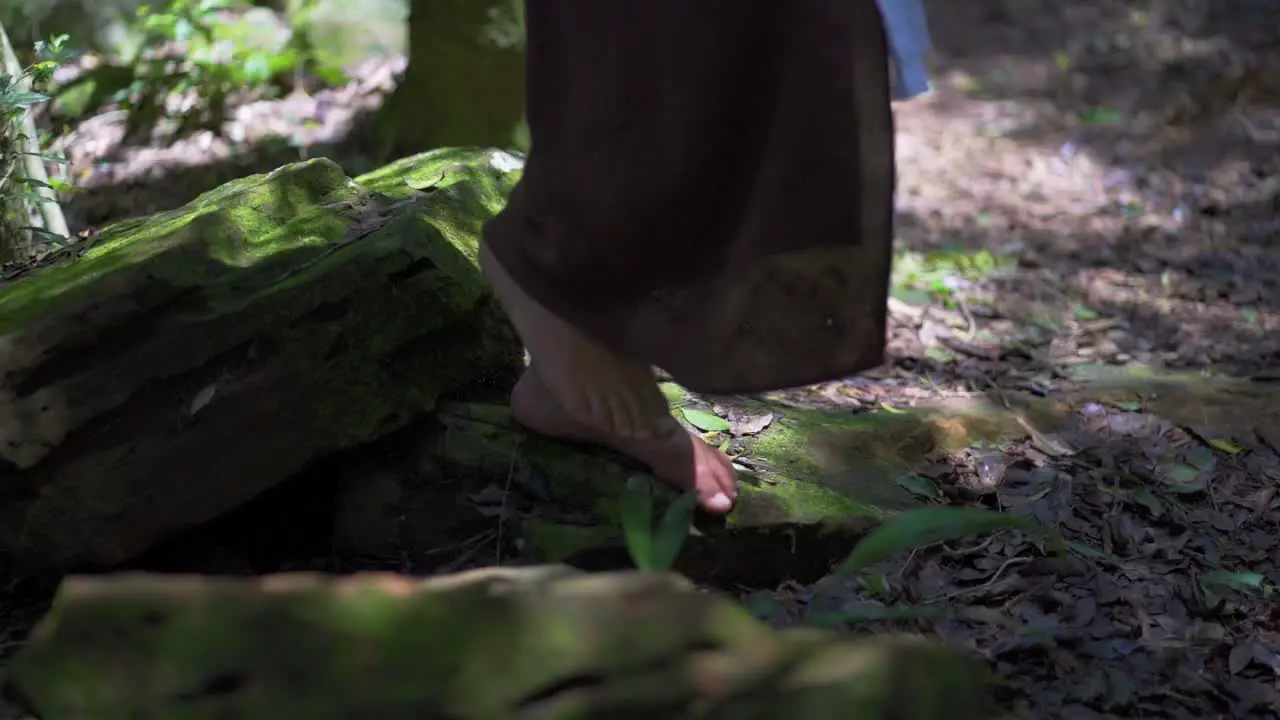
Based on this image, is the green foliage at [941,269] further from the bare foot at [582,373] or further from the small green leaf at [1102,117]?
the bare foot at [582,373]

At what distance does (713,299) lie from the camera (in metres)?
1.64

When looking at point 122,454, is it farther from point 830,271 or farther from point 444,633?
point 830,271

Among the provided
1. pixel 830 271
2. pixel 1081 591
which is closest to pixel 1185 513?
pixel 1081 591

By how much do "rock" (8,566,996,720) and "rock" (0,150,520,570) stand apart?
56cm

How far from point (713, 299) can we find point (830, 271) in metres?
0.18

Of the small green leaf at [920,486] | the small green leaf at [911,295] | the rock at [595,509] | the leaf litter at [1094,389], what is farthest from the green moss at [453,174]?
the small green leaf at [911,295]

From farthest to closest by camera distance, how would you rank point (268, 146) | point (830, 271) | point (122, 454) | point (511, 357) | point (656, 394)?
1. point (268, 146)
2. point (511, 357)
3. point (656, 394)
4. point (122, 454)
5. point (830, 271)

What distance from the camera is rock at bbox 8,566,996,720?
44.9 inches

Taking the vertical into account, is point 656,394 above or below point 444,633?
below

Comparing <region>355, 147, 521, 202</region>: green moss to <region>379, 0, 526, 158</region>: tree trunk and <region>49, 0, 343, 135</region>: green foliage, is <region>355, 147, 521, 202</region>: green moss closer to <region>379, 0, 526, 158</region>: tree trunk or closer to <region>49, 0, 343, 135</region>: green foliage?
<region>379, 0, 526, 158</region>: tree trunk

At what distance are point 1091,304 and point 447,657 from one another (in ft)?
9.90

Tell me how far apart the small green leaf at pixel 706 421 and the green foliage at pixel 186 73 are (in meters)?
2.78

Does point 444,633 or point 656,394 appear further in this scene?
point 656,394

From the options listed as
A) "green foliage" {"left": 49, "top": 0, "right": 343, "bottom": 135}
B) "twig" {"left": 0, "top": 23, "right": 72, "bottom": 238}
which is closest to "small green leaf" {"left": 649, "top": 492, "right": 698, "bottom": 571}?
"twig" {"left": 0, "top": 23, "right": 72, "bottom": 238}
